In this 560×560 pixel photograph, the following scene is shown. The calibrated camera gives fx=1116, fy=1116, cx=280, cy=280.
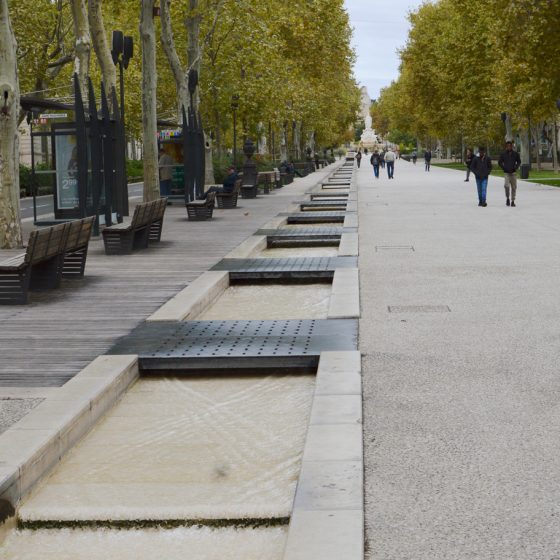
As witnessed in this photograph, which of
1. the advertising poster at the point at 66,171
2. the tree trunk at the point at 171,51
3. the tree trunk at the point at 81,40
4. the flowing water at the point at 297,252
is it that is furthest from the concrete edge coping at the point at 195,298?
the tree trunk at the point at 171,51

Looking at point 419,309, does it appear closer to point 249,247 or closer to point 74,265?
point 74,265

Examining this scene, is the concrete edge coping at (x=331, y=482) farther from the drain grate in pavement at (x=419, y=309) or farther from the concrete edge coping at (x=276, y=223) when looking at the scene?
the concrete edge coping at (x=276, y=223)

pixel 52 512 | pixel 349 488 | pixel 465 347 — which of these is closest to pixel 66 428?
pixel 52 512

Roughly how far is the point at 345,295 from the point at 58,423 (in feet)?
20.0

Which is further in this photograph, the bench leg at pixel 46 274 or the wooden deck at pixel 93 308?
the bench leg at pixel 46 274

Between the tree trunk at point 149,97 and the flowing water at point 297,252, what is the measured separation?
36.0ft

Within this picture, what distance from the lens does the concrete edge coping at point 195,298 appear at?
10.6 metres

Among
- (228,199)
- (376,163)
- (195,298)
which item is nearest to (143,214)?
(195,298)

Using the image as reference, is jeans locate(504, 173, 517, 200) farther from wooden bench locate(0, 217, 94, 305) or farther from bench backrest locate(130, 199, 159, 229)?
wooden bench locate(0, 217, 94, 305)

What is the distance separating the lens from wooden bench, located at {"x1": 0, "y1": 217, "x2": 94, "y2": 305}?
38.9 ft

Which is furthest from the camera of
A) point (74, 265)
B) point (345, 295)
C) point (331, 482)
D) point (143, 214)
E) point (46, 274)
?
point (143, 214)

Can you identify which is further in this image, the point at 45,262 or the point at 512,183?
the point at 512,183

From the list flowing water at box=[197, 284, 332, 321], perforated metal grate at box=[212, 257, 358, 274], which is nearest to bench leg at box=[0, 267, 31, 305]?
flowing water at box=[197, 284, 332, 321]

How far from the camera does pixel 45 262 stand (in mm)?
13125
